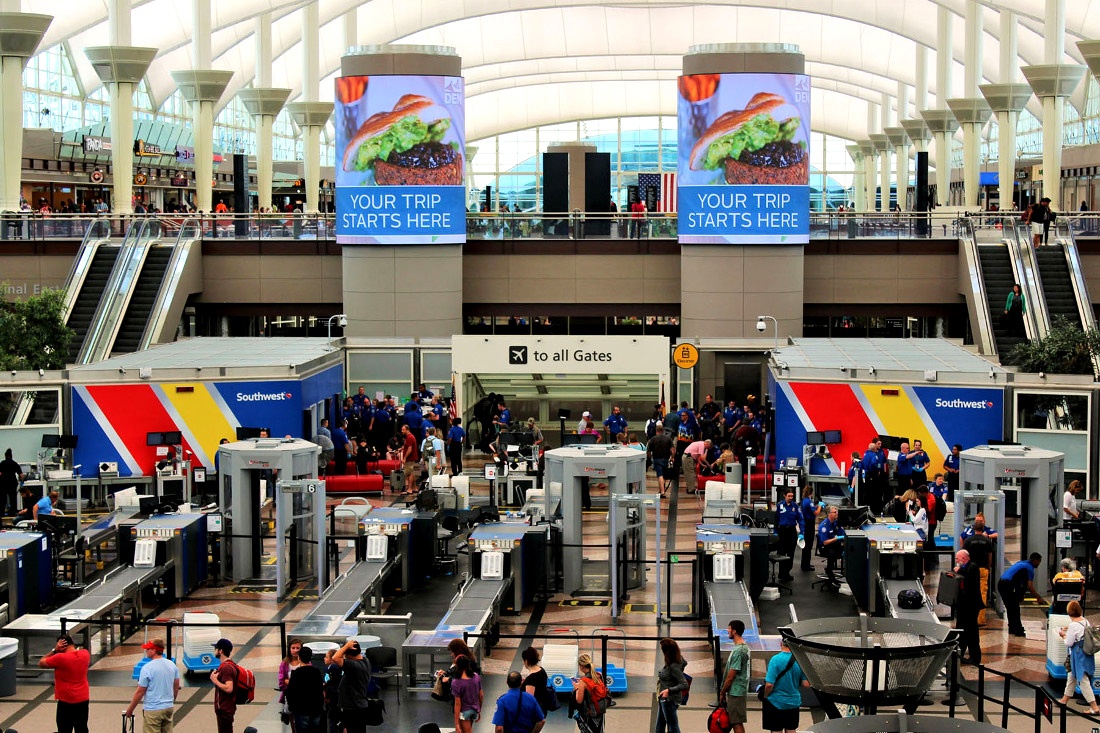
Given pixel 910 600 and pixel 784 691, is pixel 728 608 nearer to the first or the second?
pixel 910 600

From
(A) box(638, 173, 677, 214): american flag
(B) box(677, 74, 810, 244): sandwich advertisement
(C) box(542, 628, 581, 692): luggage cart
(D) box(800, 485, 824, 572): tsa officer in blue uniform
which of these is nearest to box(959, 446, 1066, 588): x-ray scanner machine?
(D) box(800, 485, 824, 572): tsa officer in blue uniform

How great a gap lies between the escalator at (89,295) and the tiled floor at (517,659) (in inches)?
689

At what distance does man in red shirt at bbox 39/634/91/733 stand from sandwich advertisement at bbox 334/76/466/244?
2454 cm

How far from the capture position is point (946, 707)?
48.9ft

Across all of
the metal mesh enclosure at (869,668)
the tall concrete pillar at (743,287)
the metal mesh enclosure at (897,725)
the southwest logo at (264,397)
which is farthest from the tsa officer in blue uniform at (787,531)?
the tall concrete pillar at (743,287)

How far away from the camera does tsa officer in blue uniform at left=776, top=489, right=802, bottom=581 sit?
20359 millimetres

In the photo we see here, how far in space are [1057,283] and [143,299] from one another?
2147cm

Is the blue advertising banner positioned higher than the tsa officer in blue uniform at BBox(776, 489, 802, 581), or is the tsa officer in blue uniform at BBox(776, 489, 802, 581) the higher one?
the blue advertising banner

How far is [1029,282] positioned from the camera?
37.1 m

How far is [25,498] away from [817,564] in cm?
1179

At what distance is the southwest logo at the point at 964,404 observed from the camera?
25.5 metres

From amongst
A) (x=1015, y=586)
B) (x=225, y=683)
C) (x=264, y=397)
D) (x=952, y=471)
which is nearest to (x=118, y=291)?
(x=264, y=397)

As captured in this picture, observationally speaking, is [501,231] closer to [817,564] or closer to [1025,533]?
[817,564]

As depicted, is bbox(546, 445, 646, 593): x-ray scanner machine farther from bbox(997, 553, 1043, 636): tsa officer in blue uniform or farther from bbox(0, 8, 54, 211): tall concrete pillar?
bbox(0, 8, 54, 211): tall concrete pillar
